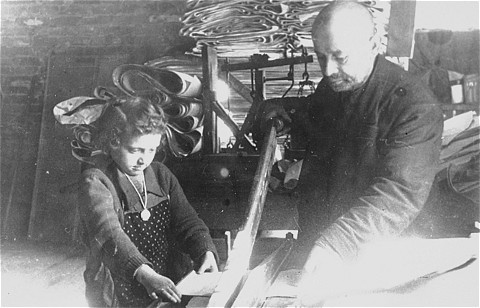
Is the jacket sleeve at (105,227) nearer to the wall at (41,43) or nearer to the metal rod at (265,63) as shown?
the metal rod at (265,63)

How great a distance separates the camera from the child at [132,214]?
1.10 metres

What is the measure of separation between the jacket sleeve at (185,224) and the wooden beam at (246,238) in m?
0.18

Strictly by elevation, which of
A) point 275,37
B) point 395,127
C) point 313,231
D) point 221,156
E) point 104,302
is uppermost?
point 275,37

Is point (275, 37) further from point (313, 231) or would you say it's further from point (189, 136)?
point (313, 231)

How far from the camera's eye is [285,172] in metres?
1.30

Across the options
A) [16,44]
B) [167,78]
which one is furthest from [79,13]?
[167,78]

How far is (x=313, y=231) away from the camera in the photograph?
4.03ft

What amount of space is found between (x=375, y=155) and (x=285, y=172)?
0.30 metres

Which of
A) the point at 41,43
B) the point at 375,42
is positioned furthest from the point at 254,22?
the point at 41,43

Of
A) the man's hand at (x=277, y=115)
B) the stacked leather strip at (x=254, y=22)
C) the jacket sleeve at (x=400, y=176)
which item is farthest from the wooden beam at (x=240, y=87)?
the jacket sleeve at (x=400, y=176)

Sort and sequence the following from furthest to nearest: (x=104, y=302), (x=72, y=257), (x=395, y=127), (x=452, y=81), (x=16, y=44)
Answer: (x=16, y=44) < (x=72, y=257) < (x=452, y=81) < (x=104, y=302) < (x=395, y=127)

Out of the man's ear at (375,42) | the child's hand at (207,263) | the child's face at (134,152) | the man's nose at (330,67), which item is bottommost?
the child's hand at (207,263)

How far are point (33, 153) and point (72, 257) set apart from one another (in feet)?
2.70

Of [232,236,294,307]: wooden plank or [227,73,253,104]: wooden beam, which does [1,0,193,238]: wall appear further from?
[232,236,294,307]: wooden plank
